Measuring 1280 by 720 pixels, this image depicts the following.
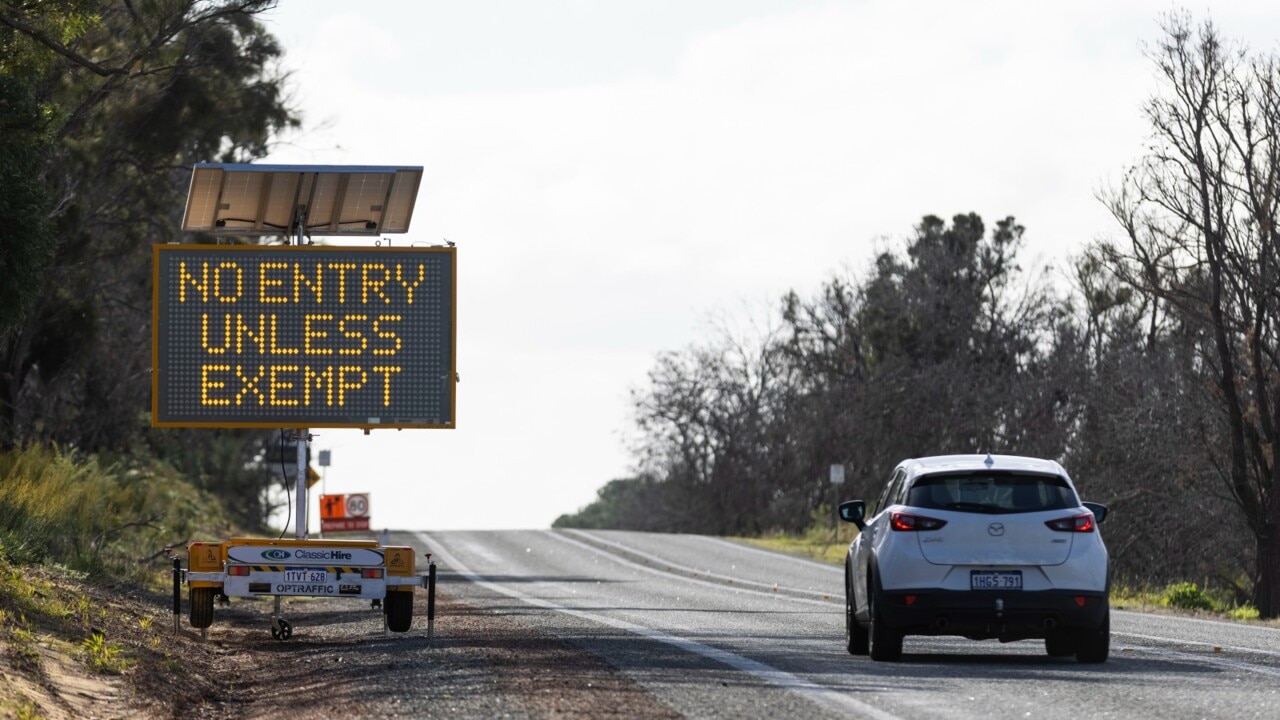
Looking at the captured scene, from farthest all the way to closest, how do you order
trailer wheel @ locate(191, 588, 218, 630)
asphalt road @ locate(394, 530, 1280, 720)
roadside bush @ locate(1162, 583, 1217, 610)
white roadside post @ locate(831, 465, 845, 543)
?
1. white roadside post @ locate(831, 465, 845, 543)
2. roadside bush @ locate(1162, 583, 1217, 610)
3. trailer wheel @ locate(191, 588, 218, 630)
4. asphalt road @ locate(394, 530, 1280, 720)

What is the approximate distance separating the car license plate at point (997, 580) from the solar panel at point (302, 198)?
6.77 m

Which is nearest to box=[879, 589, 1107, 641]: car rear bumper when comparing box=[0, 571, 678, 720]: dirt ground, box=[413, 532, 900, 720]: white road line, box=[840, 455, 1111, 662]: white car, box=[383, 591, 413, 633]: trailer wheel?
box=[840, 455, 1111, 662]: white car

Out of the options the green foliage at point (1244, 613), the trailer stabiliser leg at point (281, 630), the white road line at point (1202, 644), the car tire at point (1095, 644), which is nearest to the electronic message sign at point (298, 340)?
the trailer stabiliser leg at point (281, 630)

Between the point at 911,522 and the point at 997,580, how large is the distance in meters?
0.73

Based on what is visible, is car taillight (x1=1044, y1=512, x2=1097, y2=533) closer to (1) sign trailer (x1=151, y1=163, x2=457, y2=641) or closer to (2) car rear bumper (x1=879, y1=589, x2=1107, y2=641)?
(2) car rear bumper (x1=879, y1=589, x2=1107, y2=641)

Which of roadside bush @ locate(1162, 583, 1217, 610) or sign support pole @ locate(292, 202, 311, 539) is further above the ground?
sign support pole @ locate(292, 202, 311, 539)

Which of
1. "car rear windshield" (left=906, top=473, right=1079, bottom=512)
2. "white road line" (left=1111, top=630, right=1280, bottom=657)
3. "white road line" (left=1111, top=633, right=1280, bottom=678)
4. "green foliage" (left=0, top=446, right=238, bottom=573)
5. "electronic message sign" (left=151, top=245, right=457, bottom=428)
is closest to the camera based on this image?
"white road line" (left=1111, top=633, right=1280, bottom=678)

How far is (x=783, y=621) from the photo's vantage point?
795 inches

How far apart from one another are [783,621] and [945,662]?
6.00m

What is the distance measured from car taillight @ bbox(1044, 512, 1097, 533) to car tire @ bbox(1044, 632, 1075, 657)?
1.09 m

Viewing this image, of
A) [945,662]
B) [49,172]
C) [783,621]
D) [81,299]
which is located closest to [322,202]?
[783,621]

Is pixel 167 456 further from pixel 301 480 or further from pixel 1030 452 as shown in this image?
pixel 301 480

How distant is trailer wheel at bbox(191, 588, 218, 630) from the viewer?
57.3 ft

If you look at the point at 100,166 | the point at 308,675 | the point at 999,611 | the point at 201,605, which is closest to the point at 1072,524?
the point at 999,611
